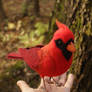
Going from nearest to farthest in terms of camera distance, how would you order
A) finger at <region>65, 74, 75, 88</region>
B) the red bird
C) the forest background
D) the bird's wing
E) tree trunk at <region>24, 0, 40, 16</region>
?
1. the red bird
2. the bird's wing
3. the forest background
4. finger at <region>65, 74, 75, 88</region>
5. tree trunk at <region>24, 0, 40, 16</region>

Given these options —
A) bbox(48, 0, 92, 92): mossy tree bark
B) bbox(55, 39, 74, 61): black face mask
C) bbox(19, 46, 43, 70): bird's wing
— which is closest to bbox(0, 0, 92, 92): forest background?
bbox(48, 0, 92, 92): mossy tree bark

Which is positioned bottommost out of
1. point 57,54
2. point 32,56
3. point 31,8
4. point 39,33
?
point 39,33

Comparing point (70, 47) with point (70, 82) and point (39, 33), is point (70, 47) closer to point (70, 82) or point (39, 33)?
Result: point (70, 82)

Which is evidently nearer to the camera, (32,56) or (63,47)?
(63,47)

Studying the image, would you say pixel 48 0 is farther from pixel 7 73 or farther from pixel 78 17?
pixel 78 17

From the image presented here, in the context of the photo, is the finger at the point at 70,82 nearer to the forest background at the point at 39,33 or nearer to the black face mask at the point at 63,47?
the forest background at the point at 39,33

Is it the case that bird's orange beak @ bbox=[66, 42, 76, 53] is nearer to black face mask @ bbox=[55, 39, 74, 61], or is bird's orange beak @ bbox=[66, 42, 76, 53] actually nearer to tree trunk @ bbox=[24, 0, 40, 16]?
black face mask @ bbox=[55, 39, 74, 61]

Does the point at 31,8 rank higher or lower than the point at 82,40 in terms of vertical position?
lower

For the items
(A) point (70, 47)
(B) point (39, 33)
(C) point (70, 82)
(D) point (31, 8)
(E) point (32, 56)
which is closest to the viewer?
(A) point (70, 47)

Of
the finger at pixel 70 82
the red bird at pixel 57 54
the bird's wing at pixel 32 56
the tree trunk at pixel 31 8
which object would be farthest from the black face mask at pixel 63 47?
the tree trunk at pixel 31 8

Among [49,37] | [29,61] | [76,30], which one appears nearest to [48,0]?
[49,37]

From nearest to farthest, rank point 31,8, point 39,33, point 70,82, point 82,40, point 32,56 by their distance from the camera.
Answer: point 32,56 < point 82,40 < point 70,82 < point 39,33 < point 31,8

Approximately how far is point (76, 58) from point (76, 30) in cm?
30

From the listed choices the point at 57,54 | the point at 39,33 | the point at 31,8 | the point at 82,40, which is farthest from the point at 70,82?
the point at 31,8
